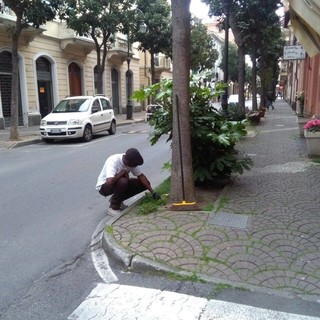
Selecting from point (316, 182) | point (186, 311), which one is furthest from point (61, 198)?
point (316, 182)

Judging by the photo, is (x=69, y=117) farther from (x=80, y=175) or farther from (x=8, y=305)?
(x=8, y=305)

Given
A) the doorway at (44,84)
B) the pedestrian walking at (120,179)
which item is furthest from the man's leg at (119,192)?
the doorway at (44,84)

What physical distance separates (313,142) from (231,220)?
5.18 meters

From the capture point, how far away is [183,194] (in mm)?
5406

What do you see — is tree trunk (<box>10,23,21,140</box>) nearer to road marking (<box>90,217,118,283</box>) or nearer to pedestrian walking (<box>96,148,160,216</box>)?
pedestrian walking (<box>96,148,160,216</box>)

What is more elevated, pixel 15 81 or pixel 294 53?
pixel 294 53

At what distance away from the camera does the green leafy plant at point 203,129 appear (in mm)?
6164

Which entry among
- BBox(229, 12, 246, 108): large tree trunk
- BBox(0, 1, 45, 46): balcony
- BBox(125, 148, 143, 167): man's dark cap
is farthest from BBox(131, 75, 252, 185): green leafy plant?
BBox(0, 1, 45, 46): balcony

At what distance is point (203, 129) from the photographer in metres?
6.09

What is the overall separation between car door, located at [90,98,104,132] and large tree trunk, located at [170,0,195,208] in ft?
32.8

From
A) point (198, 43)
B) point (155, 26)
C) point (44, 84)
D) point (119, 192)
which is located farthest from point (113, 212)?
point (198, 43)

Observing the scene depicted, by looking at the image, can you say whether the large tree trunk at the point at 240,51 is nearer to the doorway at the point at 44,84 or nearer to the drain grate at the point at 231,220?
the doorway at the point at 44,84

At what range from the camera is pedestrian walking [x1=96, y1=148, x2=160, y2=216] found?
17.6 feet

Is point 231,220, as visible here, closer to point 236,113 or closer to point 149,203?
point 149,203
